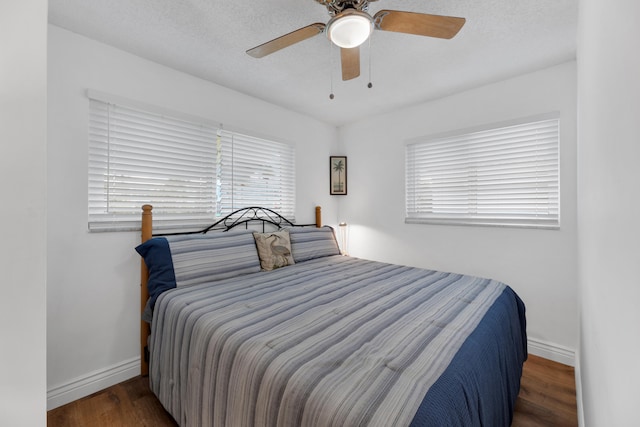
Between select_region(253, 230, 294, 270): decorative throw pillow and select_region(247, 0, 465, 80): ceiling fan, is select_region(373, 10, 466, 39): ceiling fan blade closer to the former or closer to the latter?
select_region(247, 0, 465, 80): ceiling fan

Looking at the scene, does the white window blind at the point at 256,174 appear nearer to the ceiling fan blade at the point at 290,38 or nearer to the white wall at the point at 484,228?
the white wall at the point at 484,228

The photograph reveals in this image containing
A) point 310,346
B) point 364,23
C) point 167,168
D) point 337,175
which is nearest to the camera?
point 310,346

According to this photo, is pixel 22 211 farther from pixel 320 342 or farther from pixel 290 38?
pixel 290 38

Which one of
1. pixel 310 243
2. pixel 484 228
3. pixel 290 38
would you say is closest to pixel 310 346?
pixel 290 38

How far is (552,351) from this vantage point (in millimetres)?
2350

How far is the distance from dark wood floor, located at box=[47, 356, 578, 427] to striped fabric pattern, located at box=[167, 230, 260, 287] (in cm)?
83

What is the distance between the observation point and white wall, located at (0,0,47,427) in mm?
466

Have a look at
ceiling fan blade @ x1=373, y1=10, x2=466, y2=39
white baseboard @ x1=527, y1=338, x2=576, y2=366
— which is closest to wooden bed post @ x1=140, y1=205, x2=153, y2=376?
ceiling fan blade @ x1=373, y1=10, x2=466, y2=39

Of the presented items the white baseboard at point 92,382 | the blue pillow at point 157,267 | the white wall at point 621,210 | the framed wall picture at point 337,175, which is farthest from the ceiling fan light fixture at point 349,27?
the white baseboard at point 92,382

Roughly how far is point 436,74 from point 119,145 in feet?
9.10

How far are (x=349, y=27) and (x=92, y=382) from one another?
9.42 ft

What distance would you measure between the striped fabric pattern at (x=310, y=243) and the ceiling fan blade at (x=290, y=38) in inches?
66.2

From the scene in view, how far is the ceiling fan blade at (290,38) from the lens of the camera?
4.89 feet

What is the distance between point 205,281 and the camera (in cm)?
201
